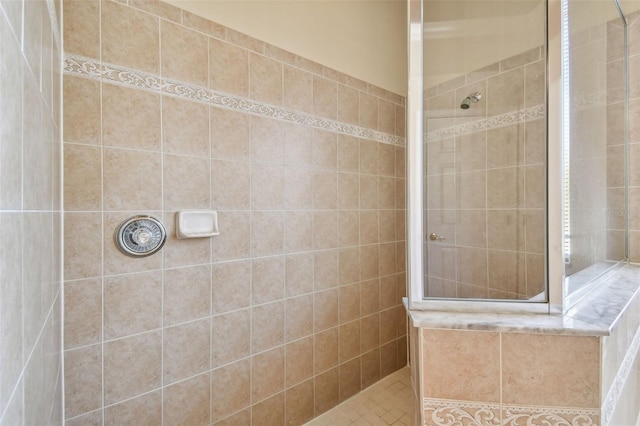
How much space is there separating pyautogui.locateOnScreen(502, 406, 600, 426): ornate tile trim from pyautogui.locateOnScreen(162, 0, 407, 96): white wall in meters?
1.85

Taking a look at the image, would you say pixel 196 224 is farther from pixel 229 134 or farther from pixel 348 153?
pixel 348 153

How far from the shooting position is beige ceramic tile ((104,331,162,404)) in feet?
3.54

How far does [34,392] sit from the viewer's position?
1.61 ft

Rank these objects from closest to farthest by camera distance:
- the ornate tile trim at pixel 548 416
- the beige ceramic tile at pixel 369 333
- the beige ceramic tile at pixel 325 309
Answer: the ornate tile trim at pixel 548 416
the beige ceramic tile at pixel 325 309
the beige ceramic tile at pixel 369 333

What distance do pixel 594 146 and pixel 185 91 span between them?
1.89m

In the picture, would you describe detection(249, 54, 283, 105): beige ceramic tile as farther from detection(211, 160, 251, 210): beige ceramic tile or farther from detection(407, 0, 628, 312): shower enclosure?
detection(407, 0, 628, 312): shower enclosure

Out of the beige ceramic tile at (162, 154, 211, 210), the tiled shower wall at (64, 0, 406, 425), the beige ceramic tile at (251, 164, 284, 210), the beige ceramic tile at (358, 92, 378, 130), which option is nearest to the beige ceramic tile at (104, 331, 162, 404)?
the tiled shower wall at (64, 0, 406, 425)

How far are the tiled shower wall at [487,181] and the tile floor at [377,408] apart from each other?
882 mm

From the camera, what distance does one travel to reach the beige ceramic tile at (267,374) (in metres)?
1.45

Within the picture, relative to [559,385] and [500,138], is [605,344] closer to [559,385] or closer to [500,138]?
[559,385]

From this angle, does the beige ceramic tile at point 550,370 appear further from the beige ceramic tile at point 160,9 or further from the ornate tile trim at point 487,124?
the beige ceramic tile at point 160,9

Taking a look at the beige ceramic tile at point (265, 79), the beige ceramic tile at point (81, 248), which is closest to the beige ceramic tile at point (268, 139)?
the beige ceramic tile at point (265, 79)

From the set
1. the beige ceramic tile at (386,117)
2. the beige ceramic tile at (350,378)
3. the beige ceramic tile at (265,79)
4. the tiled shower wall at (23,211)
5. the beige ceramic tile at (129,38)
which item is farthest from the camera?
the beige ceramic tile at (386,117)

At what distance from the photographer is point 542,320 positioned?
76cm
